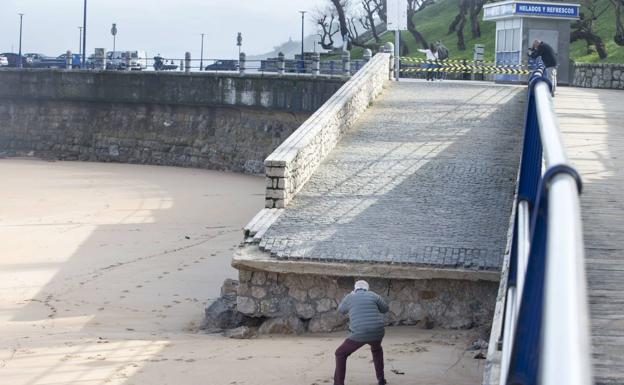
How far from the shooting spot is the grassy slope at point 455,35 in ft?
137

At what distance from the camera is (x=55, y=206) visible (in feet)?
93.8

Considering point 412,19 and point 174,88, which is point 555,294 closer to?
point 174,88

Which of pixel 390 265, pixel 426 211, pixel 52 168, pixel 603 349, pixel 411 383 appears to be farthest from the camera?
pixel 52 168

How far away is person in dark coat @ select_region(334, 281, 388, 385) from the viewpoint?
10016 mm

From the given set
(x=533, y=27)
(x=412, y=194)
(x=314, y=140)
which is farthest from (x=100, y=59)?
(x=412, y=194)

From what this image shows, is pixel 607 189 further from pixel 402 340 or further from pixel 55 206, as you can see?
pixel 55 206

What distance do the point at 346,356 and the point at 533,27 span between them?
21.1m

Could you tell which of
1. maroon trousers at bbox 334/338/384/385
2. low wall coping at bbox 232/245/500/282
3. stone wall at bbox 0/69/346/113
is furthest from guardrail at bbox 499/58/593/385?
stone wall at bbox 0/69/346/113

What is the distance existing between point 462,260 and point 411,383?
254cm

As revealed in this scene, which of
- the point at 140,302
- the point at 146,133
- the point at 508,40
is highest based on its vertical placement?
the point at 508,40

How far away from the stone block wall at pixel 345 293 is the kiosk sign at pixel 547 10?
697 inches

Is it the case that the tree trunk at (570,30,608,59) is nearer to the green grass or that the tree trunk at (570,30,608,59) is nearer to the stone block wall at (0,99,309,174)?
the green grass

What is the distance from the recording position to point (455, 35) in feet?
190

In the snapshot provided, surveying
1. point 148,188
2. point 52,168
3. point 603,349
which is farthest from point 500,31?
point 603,349
